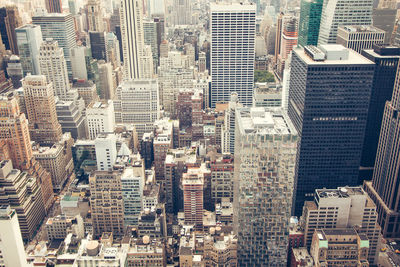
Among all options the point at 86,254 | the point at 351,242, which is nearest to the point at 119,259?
the point at 86,254

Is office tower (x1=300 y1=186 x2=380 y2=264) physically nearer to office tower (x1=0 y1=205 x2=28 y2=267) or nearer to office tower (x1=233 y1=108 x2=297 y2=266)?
office tower (x1=233 y1=108 x2=297 y2=266)

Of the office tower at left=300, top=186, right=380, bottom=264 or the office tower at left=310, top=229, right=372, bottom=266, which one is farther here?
the office tower at left=300, top=186, right=380, bottom=264

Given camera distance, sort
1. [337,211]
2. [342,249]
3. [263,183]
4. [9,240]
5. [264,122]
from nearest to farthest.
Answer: [9,240], [264,122], [263,183], [342,249], [337,211]

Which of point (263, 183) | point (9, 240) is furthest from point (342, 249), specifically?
point (9, 240)

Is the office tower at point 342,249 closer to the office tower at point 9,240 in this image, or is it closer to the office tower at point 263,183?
the office tower at point 263,183

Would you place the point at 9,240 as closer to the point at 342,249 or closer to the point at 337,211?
the point at 342,249

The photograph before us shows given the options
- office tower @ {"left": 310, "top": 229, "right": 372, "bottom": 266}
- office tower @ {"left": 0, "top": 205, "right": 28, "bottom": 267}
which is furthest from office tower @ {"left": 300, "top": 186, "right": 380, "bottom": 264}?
office tower @ {"left": 0, "top": 205, "right": 28, "bottom": 267}
